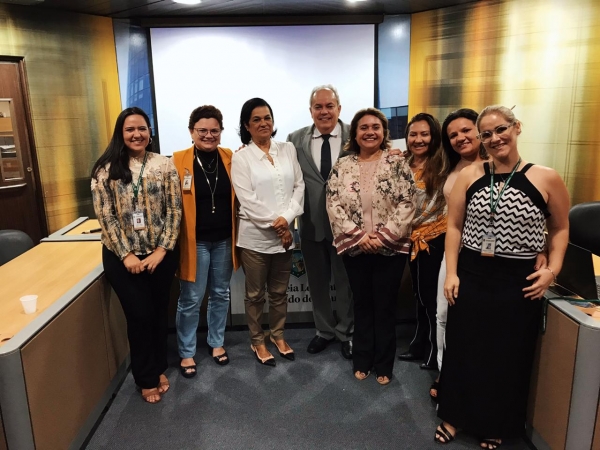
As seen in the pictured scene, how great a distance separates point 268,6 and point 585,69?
2.93 meters

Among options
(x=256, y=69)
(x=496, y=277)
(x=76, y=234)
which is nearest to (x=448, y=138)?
(x=496, y=277)

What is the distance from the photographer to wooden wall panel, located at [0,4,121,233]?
449 centimetres

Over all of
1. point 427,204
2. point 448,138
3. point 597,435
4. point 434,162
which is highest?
point 448,138

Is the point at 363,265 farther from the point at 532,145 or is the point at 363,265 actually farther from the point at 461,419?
the point at 532,145

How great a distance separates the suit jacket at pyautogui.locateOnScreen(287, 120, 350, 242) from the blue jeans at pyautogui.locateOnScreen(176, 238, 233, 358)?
50 cm

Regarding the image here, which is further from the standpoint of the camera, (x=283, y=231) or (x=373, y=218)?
(x=283, y=231)

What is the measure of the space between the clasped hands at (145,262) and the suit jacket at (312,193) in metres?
0.88

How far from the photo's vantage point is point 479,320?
1959mm

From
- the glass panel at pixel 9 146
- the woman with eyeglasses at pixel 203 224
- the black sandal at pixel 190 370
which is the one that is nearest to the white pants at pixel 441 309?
the woman with eyeglasses at pixel 203 224

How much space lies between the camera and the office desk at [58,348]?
169 centimetres

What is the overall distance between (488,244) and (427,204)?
2.16 feet

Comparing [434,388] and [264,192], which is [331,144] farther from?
[434,388]

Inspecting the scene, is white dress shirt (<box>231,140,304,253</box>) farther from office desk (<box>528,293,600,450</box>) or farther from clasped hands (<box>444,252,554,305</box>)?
office desk (<box>528,293,600,450</box>)

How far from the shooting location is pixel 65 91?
477cm
